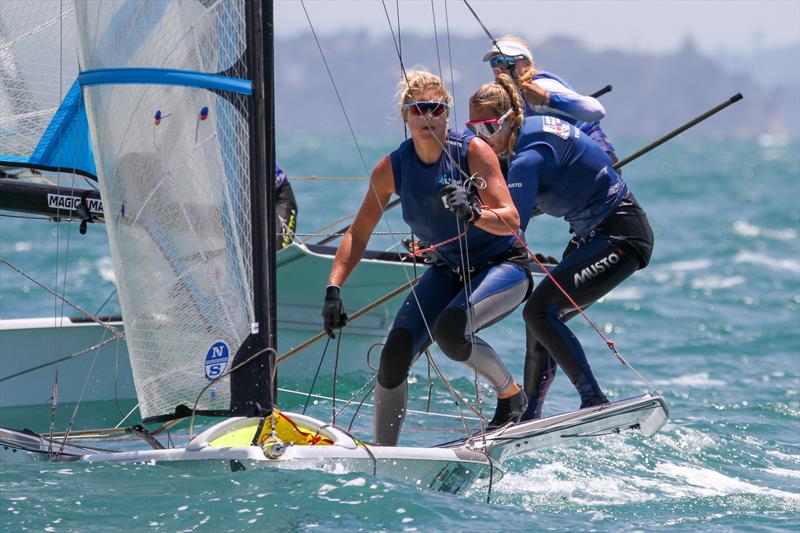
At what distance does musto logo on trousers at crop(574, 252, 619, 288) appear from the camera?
187 inches

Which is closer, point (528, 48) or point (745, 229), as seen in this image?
point (528, 48)

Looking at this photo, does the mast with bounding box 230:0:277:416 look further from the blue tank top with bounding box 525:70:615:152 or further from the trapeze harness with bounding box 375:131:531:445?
the blue tank top with bounding box 525:70:615:152

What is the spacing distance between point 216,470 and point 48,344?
2789 mm

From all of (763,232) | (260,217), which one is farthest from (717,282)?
(260,217)

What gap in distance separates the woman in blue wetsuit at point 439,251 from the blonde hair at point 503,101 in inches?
6.9

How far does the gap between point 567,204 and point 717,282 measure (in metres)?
10.2

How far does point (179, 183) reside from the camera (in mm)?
4230

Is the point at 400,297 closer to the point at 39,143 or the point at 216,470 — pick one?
the point at 39,143

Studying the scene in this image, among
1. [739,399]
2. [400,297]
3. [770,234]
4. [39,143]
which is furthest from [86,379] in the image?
[770,234]

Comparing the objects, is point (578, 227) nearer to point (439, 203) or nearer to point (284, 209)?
point (439, 203)

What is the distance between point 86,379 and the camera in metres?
6.46

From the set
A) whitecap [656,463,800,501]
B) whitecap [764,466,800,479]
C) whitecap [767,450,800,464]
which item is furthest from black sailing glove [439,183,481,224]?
whitecap [767,450,800,464]

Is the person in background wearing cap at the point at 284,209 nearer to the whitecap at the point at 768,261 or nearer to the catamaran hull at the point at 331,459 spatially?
the catamaran hull at the point at 331,459

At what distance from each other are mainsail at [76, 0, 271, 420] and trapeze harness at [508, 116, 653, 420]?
1.09 metres
